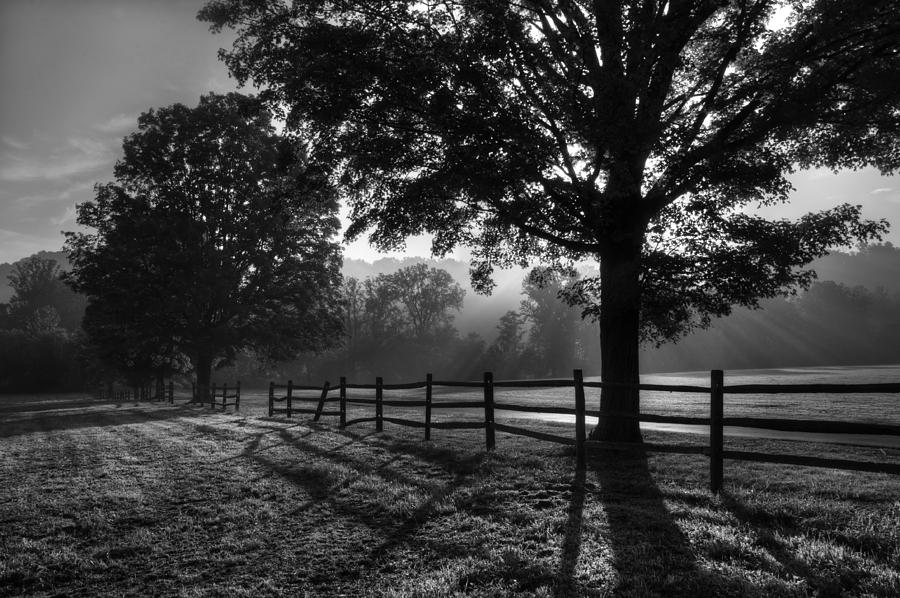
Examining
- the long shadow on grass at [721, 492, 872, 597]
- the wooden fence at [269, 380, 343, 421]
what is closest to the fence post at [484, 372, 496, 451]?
the long shadow on grass at [721, 492, 872, 597]

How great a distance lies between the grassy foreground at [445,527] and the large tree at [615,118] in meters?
2.38

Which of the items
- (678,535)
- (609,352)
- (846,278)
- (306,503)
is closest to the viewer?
A: (678,535)

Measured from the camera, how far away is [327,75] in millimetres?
9945

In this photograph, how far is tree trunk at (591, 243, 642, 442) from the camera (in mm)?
10898

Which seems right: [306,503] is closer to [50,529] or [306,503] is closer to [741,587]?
[50,529]

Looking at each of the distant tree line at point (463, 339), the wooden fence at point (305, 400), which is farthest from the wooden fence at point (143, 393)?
the wooden fence at point (305, 400)

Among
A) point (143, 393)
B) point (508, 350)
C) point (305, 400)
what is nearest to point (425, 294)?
point (508, 350)

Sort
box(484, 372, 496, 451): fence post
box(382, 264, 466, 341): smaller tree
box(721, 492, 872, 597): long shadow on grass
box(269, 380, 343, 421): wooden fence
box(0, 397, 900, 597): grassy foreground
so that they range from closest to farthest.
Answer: box(721, 492, 872, 597): long shadow on grass
box(0, 397, 900, 597): grassy foreground
box(484, 372, 496, 451): fence post
box(269, 380, 343, 421): wooden fence
box(382, 264, 466, 341): smaller tree

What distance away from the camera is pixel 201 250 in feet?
94.4

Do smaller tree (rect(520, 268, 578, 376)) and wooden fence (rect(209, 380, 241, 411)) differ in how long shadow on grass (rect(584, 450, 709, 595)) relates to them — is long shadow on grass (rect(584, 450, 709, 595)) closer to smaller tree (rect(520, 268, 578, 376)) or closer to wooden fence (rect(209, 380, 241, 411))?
wooden fence (rect(209, 380, 241, 411))

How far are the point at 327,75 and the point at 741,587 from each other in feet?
31.4

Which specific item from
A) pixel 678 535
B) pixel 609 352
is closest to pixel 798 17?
pixel 609 352

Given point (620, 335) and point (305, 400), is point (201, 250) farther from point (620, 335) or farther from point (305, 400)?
point (620, 335)

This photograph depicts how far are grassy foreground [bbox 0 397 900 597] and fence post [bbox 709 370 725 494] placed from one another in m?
0.29
